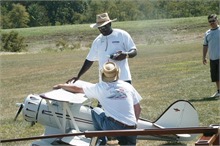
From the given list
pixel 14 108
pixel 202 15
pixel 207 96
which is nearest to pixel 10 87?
pixel 14 108

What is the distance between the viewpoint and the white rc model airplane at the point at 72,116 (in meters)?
6.20

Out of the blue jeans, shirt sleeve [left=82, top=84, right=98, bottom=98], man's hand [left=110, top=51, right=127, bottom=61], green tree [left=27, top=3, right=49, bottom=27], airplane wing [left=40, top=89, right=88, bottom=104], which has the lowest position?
green tree [left=27, top=3, right=49, bottom=27]

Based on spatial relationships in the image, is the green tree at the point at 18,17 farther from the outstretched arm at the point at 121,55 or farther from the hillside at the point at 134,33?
the outstretched arm at the point at 121,55

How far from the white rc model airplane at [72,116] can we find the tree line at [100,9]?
30.0m

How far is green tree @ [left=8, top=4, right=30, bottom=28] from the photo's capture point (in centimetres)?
3864

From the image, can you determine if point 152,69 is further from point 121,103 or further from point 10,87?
point 121,103

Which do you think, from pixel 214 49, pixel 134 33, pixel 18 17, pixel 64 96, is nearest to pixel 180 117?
pixel 64 96

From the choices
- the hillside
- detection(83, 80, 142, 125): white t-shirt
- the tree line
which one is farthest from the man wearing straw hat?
the tree line

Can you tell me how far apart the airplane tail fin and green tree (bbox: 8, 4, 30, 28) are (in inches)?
1265

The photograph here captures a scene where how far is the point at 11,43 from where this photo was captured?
1455 inches

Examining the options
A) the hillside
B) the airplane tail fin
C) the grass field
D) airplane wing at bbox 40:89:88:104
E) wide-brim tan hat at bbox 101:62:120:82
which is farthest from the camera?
the hillside

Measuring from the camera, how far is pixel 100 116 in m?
5.65

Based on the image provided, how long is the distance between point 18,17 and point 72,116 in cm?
3614

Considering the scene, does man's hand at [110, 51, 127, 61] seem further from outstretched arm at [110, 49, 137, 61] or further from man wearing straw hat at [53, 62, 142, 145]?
man wearing straw hat at [53, 62, 142, 145]
